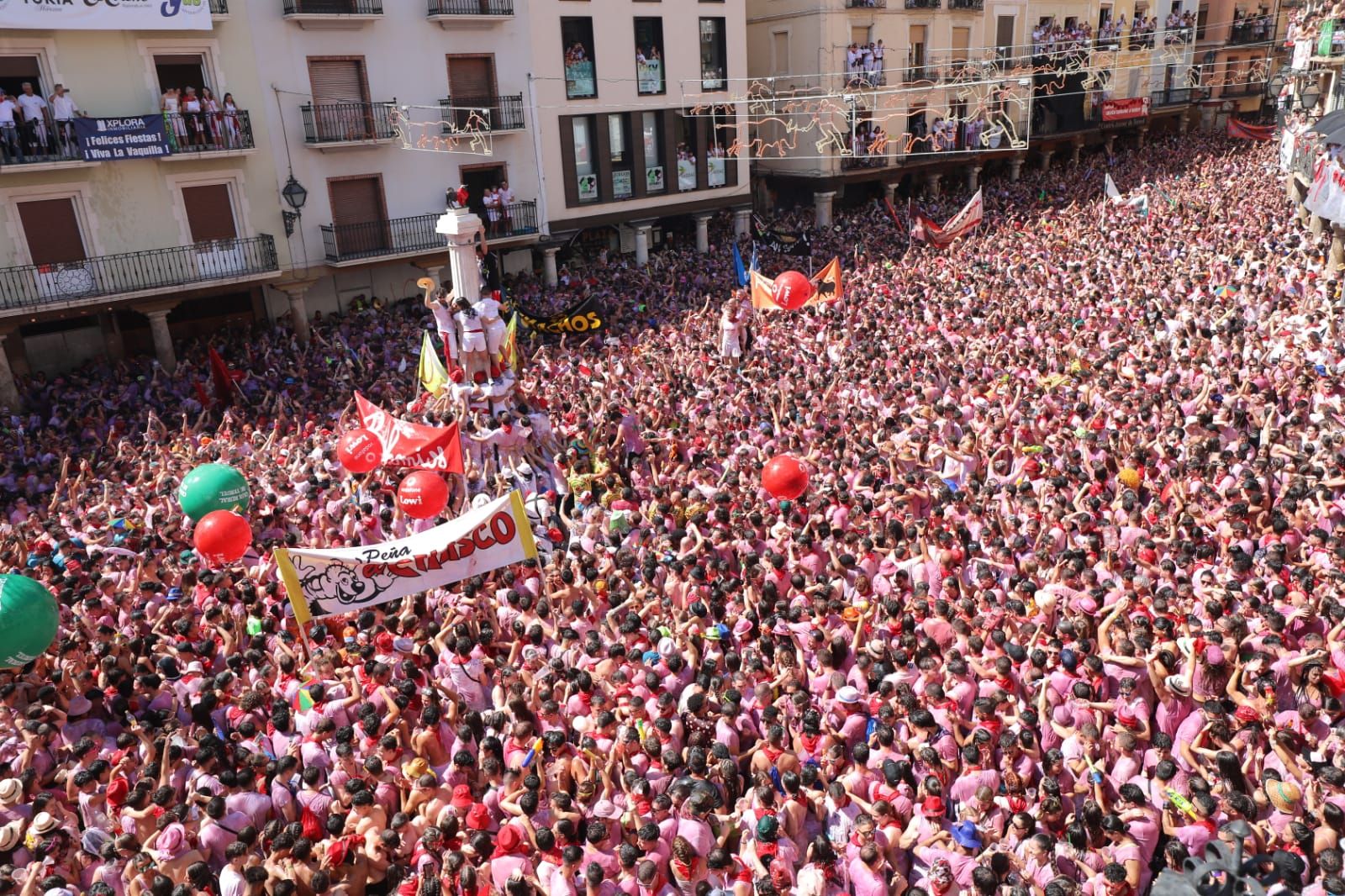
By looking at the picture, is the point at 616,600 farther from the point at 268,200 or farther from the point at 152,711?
the point at 268,200

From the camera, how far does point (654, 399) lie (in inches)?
517

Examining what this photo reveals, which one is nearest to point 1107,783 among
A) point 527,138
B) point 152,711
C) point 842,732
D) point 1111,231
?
point 842,732

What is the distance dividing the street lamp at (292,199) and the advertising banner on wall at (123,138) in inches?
86.5

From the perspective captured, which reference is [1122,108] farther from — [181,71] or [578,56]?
[181,71]

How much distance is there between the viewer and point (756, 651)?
6.88 meters

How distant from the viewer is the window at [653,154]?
84.5 ft

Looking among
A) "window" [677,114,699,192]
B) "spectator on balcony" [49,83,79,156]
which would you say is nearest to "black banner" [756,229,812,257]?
"window" [677,114,699,192]

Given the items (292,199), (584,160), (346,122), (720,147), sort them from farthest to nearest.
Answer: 1. (720,147)
2. (584,160)
3. (346,122)
4. (292,199)

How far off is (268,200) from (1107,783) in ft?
63.5

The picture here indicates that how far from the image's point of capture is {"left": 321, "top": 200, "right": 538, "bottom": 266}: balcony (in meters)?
21.2

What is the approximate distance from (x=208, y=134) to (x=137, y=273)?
9.85 ft

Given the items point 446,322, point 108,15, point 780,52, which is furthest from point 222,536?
point 780,52

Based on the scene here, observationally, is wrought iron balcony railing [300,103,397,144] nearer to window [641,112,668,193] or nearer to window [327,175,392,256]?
window [327,175,392,256]

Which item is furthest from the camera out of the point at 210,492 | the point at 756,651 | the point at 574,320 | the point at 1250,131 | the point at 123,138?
the point at 1250,131
